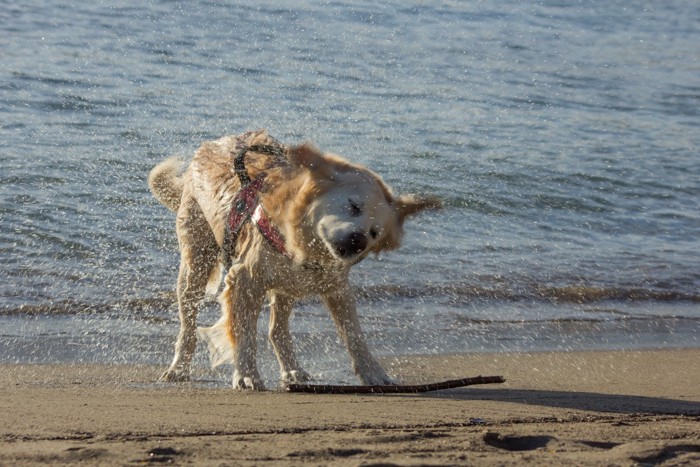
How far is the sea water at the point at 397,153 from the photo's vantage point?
6957 millimetres

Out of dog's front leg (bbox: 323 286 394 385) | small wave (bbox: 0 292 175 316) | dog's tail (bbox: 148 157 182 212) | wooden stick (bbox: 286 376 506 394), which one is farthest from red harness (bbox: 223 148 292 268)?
small wave (bbox: 0 292 175 316)

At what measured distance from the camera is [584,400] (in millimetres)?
4754

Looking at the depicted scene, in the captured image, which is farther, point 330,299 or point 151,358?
point 151,358

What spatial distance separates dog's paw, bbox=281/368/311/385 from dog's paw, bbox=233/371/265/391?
358 millimetres

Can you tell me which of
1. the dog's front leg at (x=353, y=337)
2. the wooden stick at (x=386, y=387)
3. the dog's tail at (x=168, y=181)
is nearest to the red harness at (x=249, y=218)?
the dog's front leg at (x=353, y=337)

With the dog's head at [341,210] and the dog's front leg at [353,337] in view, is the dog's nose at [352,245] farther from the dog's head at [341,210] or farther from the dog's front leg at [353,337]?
the dog's front leg at [353,337]

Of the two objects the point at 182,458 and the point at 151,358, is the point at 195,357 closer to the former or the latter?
the point at 151,358

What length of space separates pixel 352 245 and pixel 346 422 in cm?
88

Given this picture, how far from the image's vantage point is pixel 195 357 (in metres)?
6.10

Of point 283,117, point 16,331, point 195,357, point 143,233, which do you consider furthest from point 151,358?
point 283,117

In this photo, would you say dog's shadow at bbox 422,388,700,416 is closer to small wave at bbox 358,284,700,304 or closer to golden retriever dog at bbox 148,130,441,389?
golden retriever dog at bbox 148,130,441,389

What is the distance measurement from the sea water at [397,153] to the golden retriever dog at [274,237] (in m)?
0.49

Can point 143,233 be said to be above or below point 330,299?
below

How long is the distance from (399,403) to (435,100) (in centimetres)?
950
